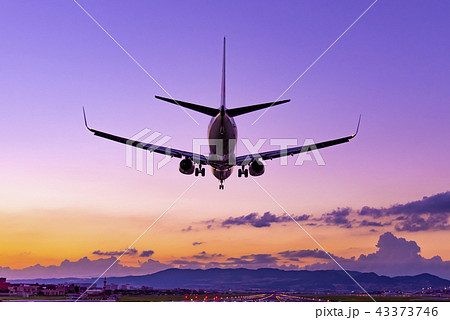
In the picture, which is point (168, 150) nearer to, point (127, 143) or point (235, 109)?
point (127, 143)

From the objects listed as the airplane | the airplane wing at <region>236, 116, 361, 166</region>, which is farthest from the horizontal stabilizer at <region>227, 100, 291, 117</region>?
the airplane wing at <region>236, 116, 361, 166</region>

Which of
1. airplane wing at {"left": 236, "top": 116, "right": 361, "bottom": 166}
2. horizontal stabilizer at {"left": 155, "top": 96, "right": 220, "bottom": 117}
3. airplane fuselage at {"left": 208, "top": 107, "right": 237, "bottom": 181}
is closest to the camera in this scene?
airplane fuselage at {"left": 208, "top": 107, "right": 237, "bottom": 181}

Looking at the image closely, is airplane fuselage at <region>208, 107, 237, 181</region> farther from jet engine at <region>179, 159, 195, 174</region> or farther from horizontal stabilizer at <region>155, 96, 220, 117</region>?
jet engine at <region>179, 159, 195, 174</region>

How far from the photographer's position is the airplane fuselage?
54.1 meters

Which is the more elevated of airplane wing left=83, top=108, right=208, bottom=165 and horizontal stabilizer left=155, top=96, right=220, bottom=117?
horizontal stabilizer left=155, top=96, right=220, bottom=117

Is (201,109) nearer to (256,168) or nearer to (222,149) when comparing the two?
(222,149)

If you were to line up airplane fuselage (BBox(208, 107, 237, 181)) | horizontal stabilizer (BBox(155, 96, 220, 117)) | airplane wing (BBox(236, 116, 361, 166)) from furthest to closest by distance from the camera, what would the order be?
airplane wing (BBox(236, 116, 361, 166)) < horizontal stabilizer (BBox(155, 96, 220, 117)) < airplane fuselage (BBox(208, 107, 237, 181))

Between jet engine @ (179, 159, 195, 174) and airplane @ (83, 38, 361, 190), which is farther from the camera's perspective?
jet engine @ (179, 159, 195, 174)

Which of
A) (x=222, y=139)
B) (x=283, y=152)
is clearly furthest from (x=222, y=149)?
(x=283, y=152)

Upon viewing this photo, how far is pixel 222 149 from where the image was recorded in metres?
55.1

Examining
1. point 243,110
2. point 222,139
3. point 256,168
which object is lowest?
point 256,168

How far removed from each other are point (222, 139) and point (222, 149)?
129cm

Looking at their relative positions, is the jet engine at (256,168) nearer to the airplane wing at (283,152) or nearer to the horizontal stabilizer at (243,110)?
the airplane wing at (283,152)
